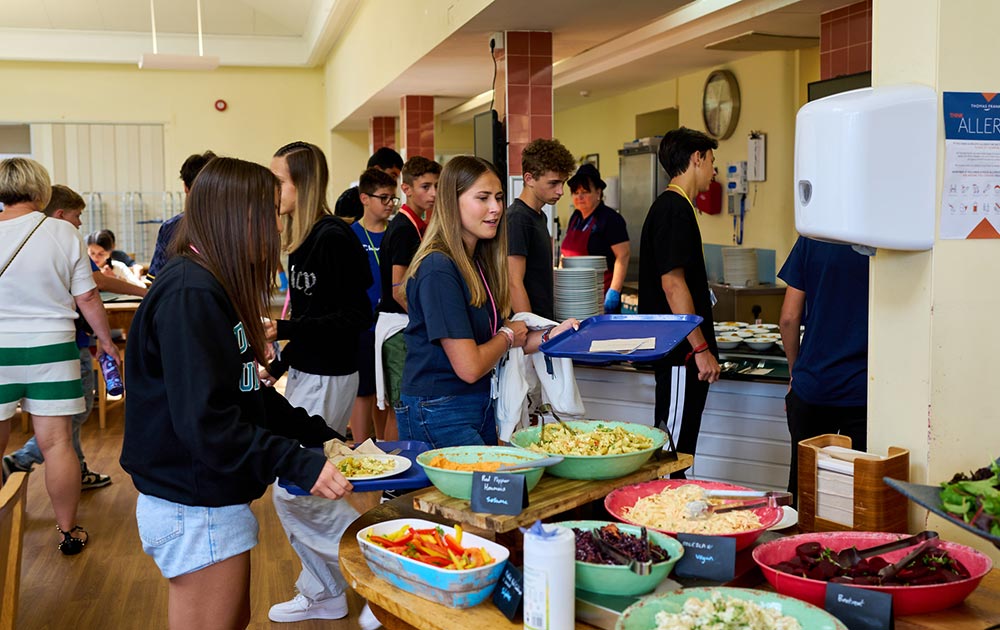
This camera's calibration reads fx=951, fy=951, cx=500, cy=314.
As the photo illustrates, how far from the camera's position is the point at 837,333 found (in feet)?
9.68

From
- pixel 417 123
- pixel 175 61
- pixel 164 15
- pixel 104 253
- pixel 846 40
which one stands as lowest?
pixel 104 253

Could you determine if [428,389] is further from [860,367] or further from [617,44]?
[617,44]

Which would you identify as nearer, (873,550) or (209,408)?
(873,550)

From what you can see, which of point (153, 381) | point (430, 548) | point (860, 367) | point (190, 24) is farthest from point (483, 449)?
point (190, 24)

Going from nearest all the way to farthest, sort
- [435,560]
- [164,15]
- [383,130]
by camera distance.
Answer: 1. [435,560]
2. [383,130]
3. [164,15]

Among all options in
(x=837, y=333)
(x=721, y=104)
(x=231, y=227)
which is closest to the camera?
(x=231, y=227)

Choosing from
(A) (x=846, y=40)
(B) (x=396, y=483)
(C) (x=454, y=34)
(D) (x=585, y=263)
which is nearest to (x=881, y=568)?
(B) (x=396, y=483)

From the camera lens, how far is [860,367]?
2.94m

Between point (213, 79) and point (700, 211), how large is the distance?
27.5 ft

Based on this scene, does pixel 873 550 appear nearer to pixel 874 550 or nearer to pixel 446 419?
pixel 874 550

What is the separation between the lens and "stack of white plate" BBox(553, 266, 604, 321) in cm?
473

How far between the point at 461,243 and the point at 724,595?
139 cm

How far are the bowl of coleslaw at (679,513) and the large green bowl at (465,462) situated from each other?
19cm

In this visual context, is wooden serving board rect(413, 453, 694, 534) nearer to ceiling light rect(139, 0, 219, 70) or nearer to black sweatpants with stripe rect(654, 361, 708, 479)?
black sweatpants with stripe rect(654, 361, 708, 479)
